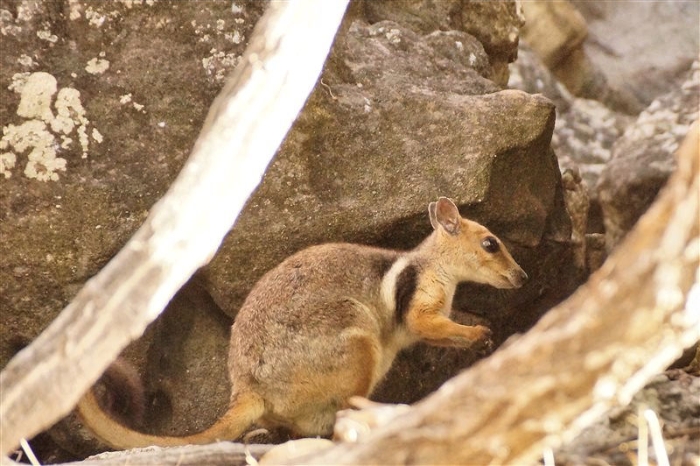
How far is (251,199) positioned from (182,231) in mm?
2775

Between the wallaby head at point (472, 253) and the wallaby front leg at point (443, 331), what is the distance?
1.58 ft

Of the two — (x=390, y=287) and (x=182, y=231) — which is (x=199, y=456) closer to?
(x=182, y=231)

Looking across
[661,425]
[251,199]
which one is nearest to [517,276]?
[251,199]

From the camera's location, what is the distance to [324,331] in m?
5.08

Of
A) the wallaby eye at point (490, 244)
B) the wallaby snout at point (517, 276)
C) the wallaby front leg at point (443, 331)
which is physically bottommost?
the wallaby front leg at point (443, 331)

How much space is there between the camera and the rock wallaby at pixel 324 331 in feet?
16.5

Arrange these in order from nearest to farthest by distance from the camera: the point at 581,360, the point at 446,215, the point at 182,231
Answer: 1. the point at 581,360
2. the point at 182,231
3. the point at 446,215

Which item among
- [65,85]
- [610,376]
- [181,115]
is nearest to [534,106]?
[181,115]

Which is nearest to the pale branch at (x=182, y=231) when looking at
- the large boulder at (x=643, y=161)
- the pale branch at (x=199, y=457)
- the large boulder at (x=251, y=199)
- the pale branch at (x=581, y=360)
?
the pale branch at (x=581, y=360)

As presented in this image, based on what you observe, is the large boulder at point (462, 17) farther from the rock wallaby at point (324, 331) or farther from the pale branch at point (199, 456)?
the pale branch at point (199, 456)

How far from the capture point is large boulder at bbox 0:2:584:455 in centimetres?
561

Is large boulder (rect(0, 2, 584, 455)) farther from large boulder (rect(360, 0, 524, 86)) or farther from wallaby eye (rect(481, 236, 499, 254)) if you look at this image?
large boulder (rect(360, 0, 524, 86))

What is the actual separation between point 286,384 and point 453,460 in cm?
244

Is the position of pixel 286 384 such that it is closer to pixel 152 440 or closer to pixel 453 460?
pixel 152 440
